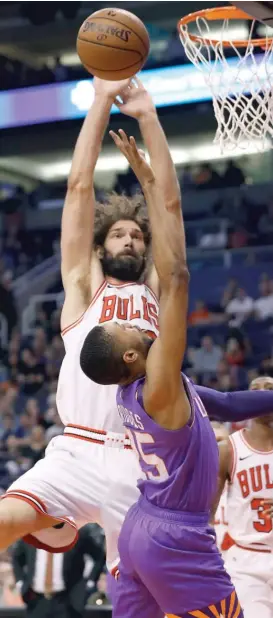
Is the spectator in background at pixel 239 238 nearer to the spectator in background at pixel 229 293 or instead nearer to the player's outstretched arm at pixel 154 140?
the spectator in background at pixel 229 293

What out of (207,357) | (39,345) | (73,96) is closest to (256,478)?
(207,357)

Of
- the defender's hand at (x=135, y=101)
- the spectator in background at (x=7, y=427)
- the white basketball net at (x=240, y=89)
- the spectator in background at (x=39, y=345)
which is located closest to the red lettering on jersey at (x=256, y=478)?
the white basketball net at (x=240, y=89)

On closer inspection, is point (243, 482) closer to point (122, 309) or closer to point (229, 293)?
point (122, 309)

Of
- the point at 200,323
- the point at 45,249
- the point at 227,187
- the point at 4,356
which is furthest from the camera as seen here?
the point at 45,249

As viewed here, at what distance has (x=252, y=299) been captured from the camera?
44.8 ft

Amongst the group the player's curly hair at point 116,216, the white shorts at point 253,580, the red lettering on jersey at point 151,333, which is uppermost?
the player's curly hair at point 116,216

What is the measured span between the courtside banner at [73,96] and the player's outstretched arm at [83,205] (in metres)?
7.92

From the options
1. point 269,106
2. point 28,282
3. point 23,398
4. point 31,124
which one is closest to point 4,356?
point 23,398

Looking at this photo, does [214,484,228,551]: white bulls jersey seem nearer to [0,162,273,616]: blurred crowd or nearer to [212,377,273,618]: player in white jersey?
[212,377,273,618]: player in white jersey

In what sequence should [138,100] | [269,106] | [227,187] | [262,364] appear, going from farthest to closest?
[227,187]
[262,364]
[269,106]
[138,100]

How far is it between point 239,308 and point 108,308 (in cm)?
871

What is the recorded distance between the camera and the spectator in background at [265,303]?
12.8 metres

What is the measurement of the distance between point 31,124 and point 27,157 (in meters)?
4.01

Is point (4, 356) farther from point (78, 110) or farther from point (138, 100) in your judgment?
point (138, 100)
